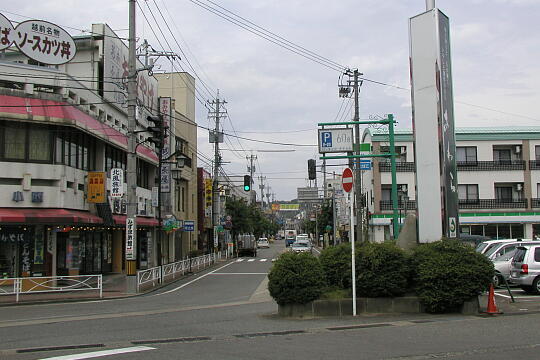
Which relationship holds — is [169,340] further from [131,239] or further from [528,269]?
[131,239]

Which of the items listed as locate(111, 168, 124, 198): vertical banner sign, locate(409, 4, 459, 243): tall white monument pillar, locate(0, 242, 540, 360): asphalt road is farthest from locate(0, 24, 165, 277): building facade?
locate(409, 4, 459, 243): tall white monument pillar

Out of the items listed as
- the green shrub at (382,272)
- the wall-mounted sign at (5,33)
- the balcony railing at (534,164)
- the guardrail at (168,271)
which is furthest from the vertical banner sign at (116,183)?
the balcony railing at (534,164)

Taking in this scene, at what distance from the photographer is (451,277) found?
12.5m

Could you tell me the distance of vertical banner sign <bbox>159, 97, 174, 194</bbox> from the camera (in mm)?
35750

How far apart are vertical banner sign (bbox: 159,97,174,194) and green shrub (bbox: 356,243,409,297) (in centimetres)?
2422

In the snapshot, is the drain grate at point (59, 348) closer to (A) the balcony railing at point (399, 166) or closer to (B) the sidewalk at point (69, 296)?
(B) the sidewalk at point (69, 296)

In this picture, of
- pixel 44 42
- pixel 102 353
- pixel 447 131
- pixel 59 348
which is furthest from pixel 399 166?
pixel 102 353

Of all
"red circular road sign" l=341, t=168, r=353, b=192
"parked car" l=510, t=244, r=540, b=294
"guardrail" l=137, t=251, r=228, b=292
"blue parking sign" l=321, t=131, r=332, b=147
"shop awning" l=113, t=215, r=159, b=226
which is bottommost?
"guardrail" l=137, t=251, r=228, b=292

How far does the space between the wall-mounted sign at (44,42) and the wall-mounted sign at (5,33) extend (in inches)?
7.0

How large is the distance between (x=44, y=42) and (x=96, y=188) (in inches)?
277

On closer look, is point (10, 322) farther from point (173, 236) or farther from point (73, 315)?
→ point (173, 236)

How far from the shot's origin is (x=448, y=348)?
909 cm

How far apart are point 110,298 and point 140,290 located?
2.42 meters

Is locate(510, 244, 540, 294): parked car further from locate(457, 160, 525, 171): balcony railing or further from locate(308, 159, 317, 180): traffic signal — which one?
locate(457, 160, 525, 171): balcony railing
